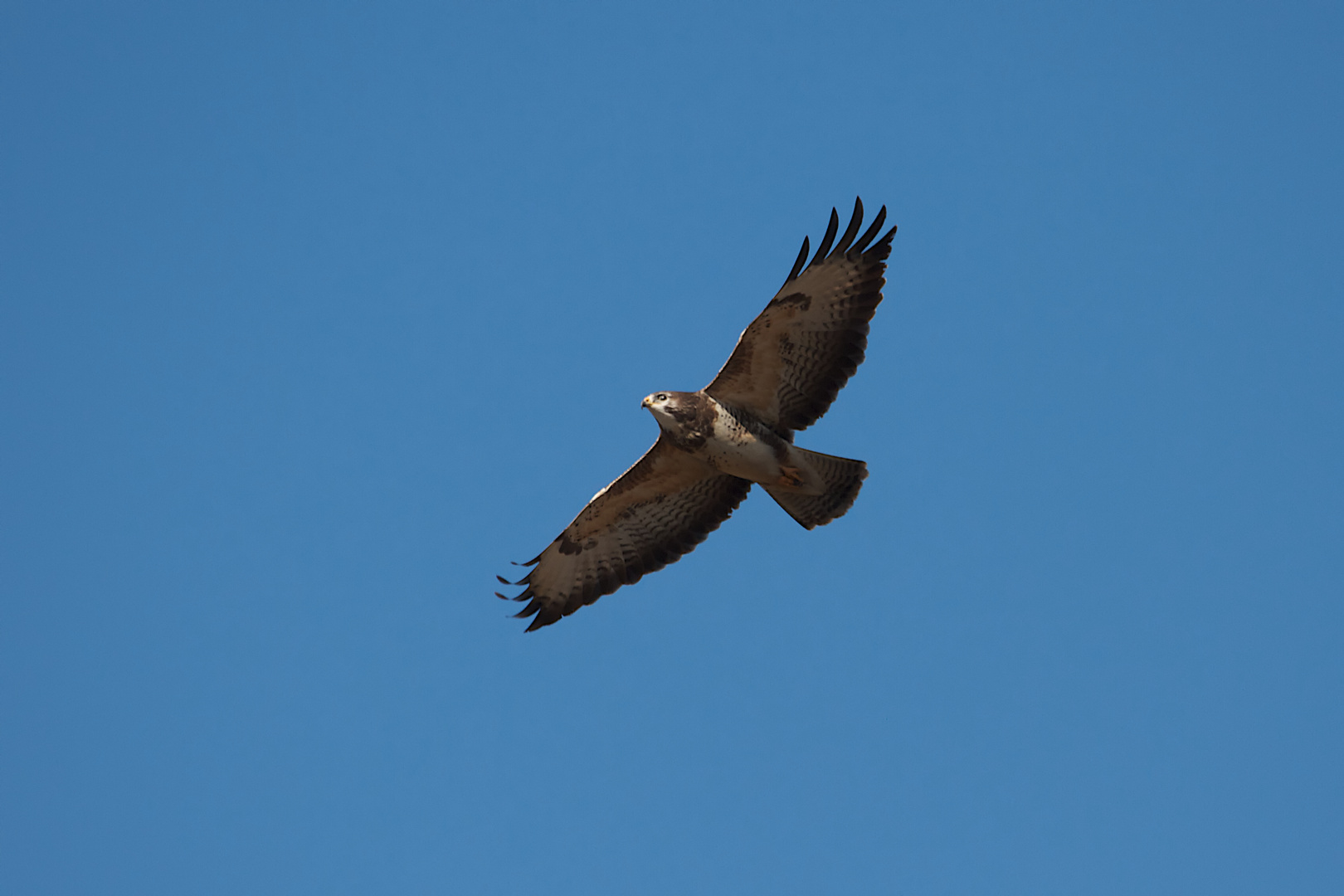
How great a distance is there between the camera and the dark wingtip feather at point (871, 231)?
443 inches

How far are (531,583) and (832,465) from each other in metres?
3.32

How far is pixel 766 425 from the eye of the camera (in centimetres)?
1163

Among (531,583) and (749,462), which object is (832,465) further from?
(531,583)

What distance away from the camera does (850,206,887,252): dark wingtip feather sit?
11.2 metres

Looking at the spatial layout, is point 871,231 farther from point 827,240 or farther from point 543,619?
point 543,619

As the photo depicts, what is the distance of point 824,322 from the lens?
1128 cm

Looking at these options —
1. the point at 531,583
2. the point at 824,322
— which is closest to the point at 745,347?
the point at 824,322

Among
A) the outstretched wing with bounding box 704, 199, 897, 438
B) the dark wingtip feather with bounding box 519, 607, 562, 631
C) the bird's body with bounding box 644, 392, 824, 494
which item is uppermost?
the outstretched wing with bounding box 704, 199, 897, 438

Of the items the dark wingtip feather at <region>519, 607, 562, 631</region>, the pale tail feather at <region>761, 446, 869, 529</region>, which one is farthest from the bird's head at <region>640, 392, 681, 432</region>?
the dark wingtip feather at <region>519, 607, 562, 631</region>

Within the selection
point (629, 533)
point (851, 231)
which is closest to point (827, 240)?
point (851, 231)

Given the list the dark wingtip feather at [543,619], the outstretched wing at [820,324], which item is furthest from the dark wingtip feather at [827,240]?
the dark wingtip feather at [543,619]

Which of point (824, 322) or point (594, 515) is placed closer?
point (824, 322)

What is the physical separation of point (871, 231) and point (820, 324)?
93 centimetres

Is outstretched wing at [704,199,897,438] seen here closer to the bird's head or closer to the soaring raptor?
the soaring raptor
